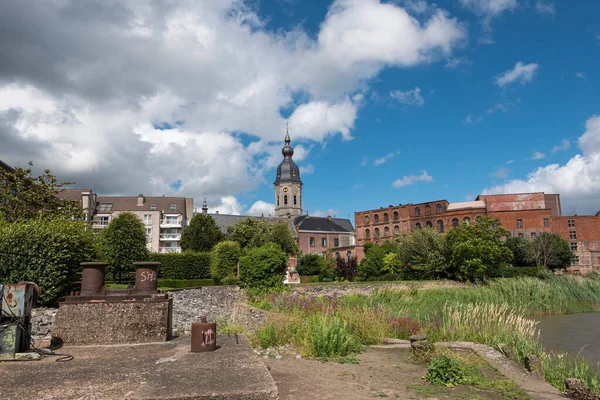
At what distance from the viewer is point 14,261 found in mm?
14586

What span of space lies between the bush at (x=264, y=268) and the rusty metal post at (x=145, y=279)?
50.5 ft

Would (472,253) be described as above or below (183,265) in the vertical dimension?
above

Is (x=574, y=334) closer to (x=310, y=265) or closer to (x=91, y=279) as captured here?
(x=91, y=279)

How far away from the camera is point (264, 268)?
24.8 metres

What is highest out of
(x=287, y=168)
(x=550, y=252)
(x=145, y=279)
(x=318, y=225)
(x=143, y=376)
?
(x=287, y=168)

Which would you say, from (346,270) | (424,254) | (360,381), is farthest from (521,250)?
(360,381)

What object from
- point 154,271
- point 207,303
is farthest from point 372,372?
point 207,303

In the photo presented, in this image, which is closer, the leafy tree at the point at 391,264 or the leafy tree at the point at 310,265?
the leafy tree at the point at 391,264

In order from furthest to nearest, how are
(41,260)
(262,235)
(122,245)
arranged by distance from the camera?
(262,235) < (122,245) < (41,260)

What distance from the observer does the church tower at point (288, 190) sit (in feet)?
303

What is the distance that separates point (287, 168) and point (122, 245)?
220ft

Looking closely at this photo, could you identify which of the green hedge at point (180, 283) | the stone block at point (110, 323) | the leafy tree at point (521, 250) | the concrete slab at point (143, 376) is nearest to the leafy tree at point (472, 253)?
the leafy tree at point (521, 250)

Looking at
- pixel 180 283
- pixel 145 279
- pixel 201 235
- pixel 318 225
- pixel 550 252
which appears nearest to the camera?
pixel 145 279

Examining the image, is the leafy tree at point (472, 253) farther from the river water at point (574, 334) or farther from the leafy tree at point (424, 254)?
the river water at point (574, 334)
